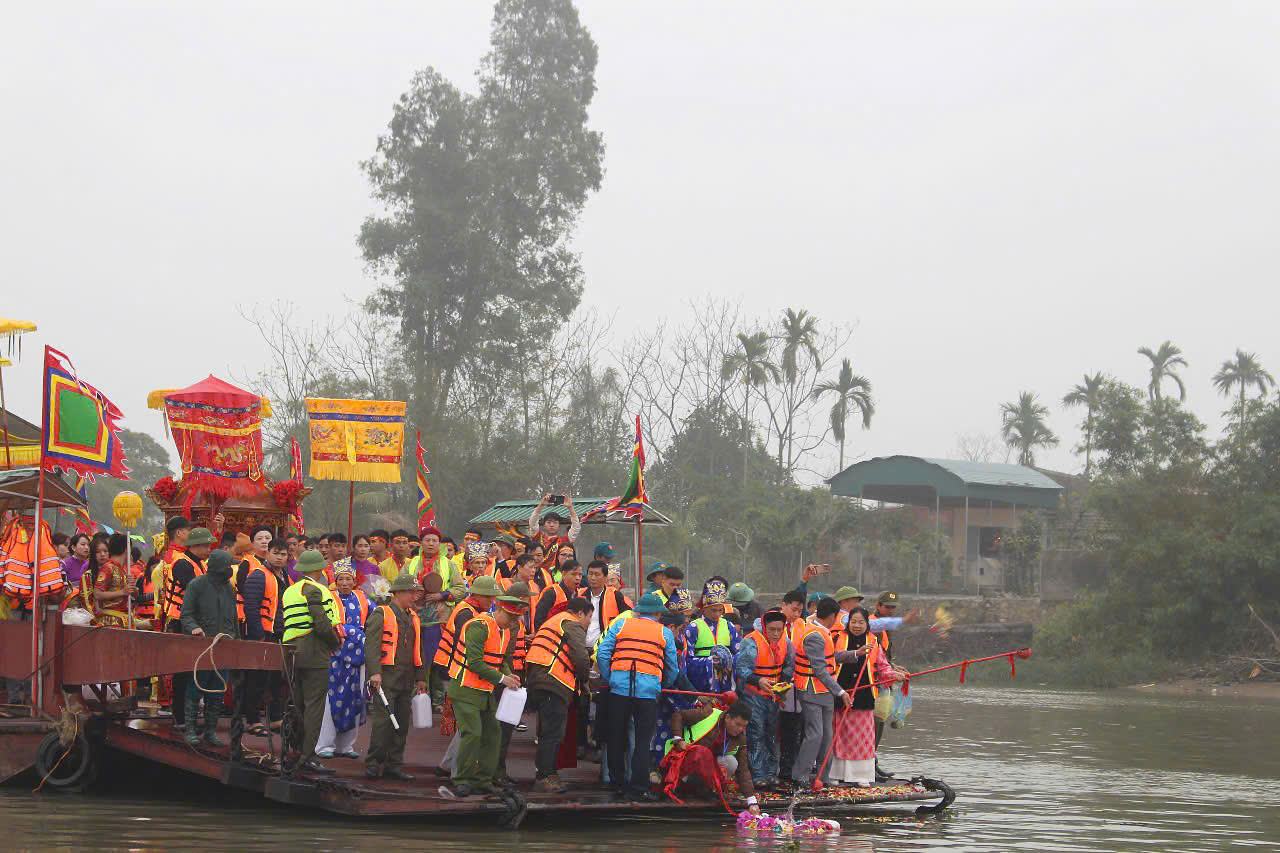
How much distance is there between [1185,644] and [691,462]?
64.2ft

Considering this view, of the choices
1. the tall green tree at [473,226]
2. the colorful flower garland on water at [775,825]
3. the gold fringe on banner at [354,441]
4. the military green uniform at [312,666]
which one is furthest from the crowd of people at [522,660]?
the tall green tree at [473,226]

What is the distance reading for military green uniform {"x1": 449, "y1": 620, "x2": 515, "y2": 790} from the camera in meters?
10.6

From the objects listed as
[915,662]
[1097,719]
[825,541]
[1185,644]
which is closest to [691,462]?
[825,541]

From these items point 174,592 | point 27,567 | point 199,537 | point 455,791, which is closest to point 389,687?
point 455,791

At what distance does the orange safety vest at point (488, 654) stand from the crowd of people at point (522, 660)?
0.05 feet

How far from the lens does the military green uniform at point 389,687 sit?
10.8 m

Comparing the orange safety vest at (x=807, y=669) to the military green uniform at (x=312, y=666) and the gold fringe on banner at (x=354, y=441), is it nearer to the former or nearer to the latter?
the military green uniform at (x=312, y=666)

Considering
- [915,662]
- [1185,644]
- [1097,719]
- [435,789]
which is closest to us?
[435,789]

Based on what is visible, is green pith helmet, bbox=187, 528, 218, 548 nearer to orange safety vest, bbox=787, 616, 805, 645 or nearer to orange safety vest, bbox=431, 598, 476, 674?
orange safety vest, bbox=431, 598, 476, 674

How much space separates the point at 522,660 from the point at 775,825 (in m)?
2.21

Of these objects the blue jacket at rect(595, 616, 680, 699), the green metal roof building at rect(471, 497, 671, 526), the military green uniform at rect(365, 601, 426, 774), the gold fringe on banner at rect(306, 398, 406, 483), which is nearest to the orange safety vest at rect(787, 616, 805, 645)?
the blue jacket at rect(595, 616, 680, 699)

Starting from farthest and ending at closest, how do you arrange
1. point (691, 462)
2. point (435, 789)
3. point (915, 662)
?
point (691, 462) → point (915, 662) → point (435, 789)

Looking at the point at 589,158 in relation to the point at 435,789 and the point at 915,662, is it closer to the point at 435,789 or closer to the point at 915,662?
the point at 915,662

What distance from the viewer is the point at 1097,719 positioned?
26.5 metres
